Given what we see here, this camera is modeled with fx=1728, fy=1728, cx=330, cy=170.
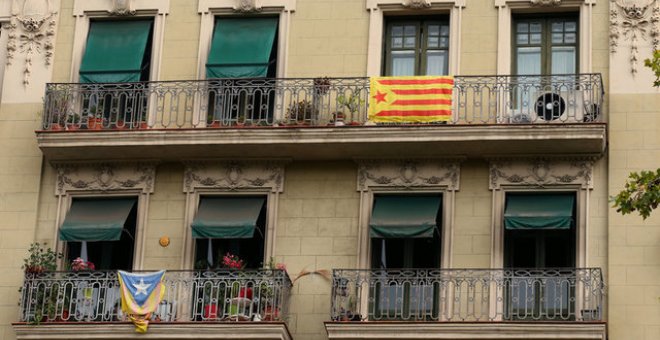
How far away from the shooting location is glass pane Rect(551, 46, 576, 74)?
33688 mm

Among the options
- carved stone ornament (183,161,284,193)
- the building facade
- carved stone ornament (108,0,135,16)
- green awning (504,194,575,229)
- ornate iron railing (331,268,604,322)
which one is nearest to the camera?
ornate iron railing (331,268,604,322)

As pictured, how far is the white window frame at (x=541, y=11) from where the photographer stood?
33406 mm

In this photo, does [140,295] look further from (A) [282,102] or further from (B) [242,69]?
(B) [242,69]

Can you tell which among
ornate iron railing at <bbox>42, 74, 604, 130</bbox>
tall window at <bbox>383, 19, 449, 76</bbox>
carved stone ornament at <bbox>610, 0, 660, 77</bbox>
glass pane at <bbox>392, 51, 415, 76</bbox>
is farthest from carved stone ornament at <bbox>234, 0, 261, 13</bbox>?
carved stone ornament at <bbox>610, 0, 660, 77</bbox>

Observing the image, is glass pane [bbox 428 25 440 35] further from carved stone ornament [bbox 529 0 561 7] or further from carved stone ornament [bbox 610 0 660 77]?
carved stone ornament [bbox 610 0 660 77]

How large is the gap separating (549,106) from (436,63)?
8.53ft

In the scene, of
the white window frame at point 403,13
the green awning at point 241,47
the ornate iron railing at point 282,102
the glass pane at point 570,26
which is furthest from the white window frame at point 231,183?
the glass pane at point 570,26

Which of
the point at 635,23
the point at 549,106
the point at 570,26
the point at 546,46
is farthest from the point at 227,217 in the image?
the point at 635,23

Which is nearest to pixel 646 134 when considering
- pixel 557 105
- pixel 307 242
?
pixel 557 105

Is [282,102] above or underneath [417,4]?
underneath

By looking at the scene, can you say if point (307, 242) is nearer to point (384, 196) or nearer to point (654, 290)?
point (384, 196)

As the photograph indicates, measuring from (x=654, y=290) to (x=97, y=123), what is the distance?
11.2 meters

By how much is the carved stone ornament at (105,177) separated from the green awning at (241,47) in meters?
2.34

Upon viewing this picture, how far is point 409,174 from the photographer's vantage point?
33.2 meters
